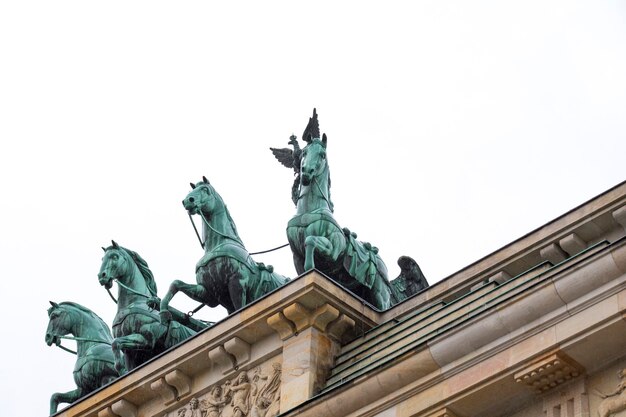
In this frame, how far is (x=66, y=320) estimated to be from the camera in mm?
32906

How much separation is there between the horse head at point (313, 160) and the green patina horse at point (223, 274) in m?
1.50

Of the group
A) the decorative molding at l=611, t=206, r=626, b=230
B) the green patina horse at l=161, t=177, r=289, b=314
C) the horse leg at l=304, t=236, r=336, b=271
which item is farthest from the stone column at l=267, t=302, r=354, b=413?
the decorative molding at l=611, t=206, r=626, b=230

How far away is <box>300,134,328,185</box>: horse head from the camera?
29.9 metres

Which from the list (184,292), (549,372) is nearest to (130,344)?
(184,292)

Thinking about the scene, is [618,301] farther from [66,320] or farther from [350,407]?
[66,320]

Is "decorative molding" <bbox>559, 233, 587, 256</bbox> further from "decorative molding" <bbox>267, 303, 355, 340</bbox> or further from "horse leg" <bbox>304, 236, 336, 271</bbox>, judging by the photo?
"horse leg" <bbox>304, 236, 336, 271</bbox>

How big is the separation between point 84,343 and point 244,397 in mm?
5637

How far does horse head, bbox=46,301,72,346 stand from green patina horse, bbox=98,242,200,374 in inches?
42.4

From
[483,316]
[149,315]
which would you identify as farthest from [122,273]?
[483,316]

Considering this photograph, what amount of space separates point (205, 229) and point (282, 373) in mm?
4265

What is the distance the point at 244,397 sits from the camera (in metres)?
27.5

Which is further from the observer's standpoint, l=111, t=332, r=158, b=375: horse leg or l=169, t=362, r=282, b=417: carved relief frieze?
l=111, t=332, r=158, b=375: horse leg

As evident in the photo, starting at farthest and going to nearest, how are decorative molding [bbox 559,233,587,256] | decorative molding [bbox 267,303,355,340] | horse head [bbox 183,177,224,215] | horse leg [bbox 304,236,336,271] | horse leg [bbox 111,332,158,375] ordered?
horse head [bbox 183,177,224,215]
horse leg [bbox 111,332,158,375]
horse leg [bbox 304,236,336,271]
decorative molding [bbox 267,303,355,340]
decorative molding [bbox 559,233,587,256]

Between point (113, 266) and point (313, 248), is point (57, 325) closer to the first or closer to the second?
point (113, 266)
